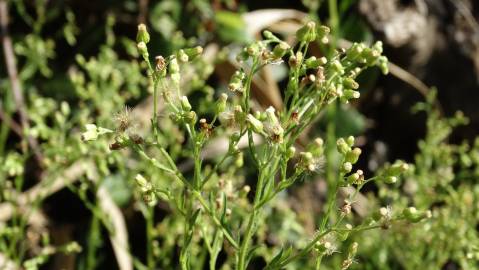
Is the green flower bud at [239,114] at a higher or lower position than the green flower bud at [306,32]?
lower

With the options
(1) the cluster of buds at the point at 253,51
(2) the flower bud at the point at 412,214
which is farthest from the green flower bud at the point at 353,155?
(1) the cluster of buds at the point at 253,51

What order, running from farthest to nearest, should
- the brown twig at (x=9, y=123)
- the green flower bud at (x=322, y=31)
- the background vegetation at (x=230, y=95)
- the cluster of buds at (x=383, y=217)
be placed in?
the brown twig at (x=9, y=123) → the background vegetation at (x=230, y=95) → the green flower bud at (x=322, y=31) → the cluster of buds at (x=383, y=217)

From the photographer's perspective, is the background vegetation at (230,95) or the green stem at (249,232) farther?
the background vegetation at (230,95)

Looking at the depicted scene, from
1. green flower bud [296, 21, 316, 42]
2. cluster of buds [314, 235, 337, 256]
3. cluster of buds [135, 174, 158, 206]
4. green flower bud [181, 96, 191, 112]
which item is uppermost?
green flower bud [296, 21, 316, 42]

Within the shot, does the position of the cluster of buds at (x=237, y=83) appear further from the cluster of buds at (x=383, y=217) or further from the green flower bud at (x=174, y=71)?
the cluster of buds at (x=383, y=217)

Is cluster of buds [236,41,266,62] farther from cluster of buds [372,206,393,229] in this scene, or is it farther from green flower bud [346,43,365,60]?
cluster of buds [372,206,393,229]

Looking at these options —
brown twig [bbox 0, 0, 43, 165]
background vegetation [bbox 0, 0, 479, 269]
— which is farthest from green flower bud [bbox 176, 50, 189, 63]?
brown twig [bbox 0, 0, 43, 165]

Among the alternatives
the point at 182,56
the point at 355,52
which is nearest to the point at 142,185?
the point at 182,56

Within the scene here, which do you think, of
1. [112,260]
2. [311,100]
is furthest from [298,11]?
[311,100]
